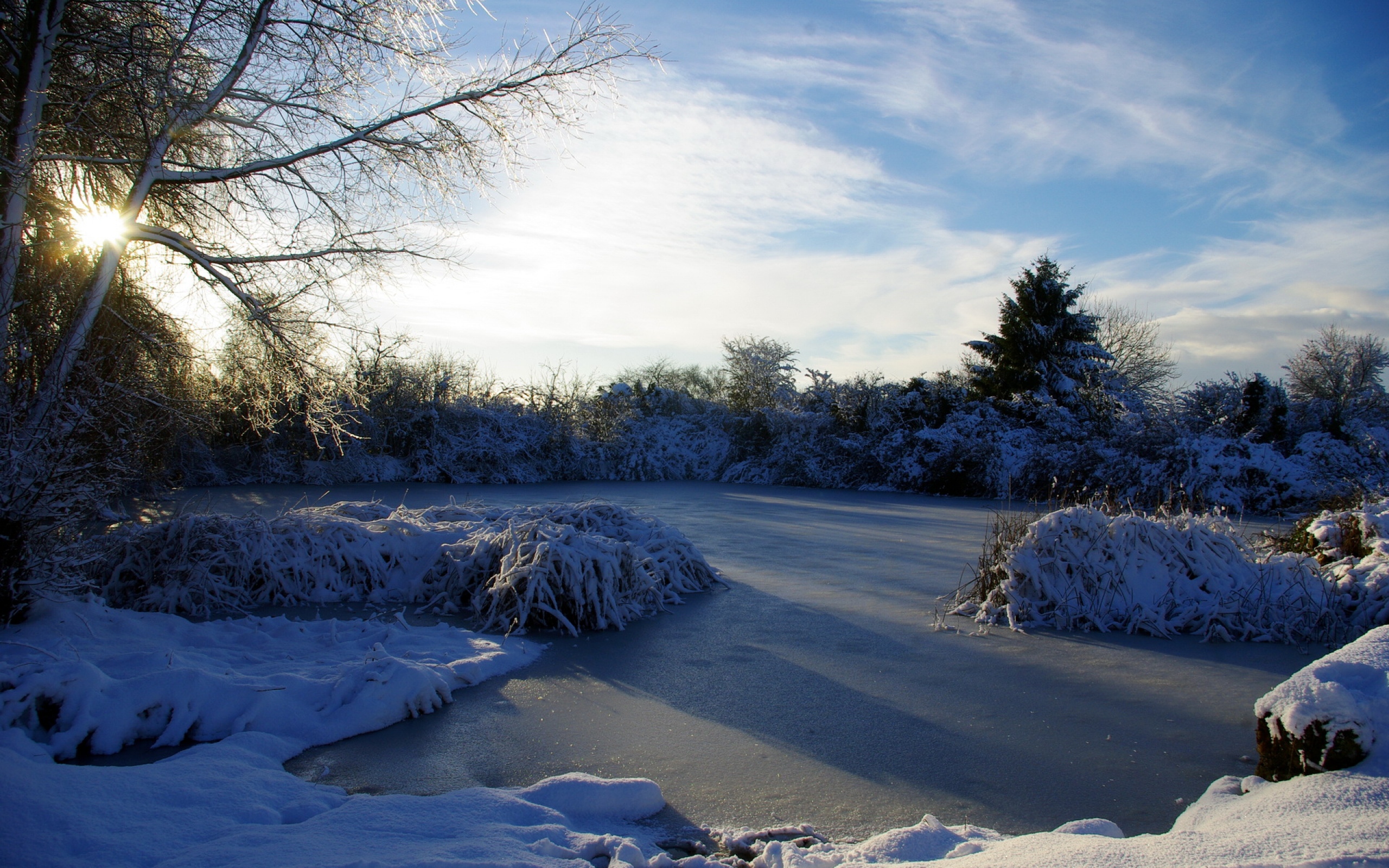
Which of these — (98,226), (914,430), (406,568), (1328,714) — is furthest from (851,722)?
(914,430)

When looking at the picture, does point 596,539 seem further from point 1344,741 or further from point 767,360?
point 767,360

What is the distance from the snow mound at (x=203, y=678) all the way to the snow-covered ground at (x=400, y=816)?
13 mm

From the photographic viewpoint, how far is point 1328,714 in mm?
2248

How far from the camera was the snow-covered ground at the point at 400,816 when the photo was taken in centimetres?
195

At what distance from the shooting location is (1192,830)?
7.23 ft

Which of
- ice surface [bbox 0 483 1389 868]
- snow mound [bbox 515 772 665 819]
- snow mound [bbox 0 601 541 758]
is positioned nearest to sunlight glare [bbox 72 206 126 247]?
snow mound [bbox 0 601 541 758]

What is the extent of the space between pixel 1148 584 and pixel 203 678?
5.69 m

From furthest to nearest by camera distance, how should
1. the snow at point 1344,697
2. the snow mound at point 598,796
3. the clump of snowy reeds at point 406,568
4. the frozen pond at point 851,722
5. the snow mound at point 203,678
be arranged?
the clump of snowy reeds at point 406,568 → the snow mound at point 203,678 → the frozen pond at point 851,722 → the snow mound at point 598,796 → the snow at point 1344,697

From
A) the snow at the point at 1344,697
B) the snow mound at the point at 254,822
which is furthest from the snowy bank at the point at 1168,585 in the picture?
the snow mound at the point at 254,822

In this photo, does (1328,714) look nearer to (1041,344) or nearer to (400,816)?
(400,816)

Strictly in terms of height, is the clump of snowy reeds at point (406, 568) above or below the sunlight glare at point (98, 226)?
below

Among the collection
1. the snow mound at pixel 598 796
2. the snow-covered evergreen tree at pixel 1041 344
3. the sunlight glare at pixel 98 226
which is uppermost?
the snow-covered evergreen tree at pixel 1041 344

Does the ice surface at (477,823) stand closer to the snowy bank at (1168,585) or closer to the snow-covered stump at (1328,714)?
the snow-covered stump at (1328,714)

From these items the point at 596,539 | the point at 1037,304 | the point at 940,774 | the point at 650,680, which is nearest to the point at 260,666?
the point at 650,680
